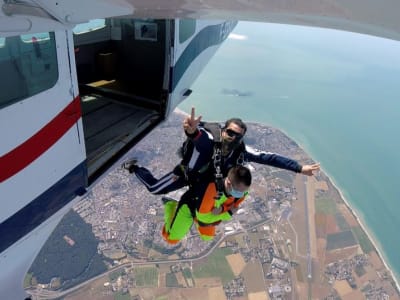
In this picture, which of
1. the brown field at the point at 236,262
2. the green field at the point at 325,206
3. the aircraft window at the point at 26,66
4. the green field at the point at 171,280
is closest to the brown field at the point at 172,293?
the green field at the point at 171,280

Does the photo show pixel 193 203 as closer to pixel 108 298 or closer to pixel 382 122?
pixel 108 298

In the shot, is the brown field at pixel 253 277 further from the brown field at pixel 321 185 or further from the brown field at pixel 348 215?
the brown field at pixel 321 185

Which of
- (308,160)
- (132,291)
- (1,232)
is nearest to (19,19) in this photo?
(1,232)

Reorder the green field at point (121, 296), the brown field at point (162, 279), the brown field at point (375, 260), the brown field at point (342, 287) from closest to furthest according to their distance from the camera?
the green field at point (121, 296), the brown field at point (162, 279), the brown field at point (342, 287), the brown field at point (375, 260)

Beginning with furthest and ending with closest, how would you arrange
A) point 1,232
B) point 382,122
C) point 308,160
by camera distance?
point 382,122 → point 308,160 → point 1,232

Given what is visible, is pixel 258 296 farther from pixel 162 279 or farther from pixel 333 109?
pixel 333 109

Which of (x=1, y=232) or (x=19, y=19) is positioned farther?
(x=1, y=232)

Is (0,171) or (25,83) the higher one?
(25,83)

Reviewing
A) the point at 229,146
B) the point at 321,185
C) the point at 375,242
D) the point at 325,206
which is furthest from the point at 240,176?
the point at 321,185

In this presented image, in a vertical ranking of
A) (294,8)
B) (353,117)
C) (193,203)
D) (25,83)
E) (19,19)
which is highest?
(294,8)
